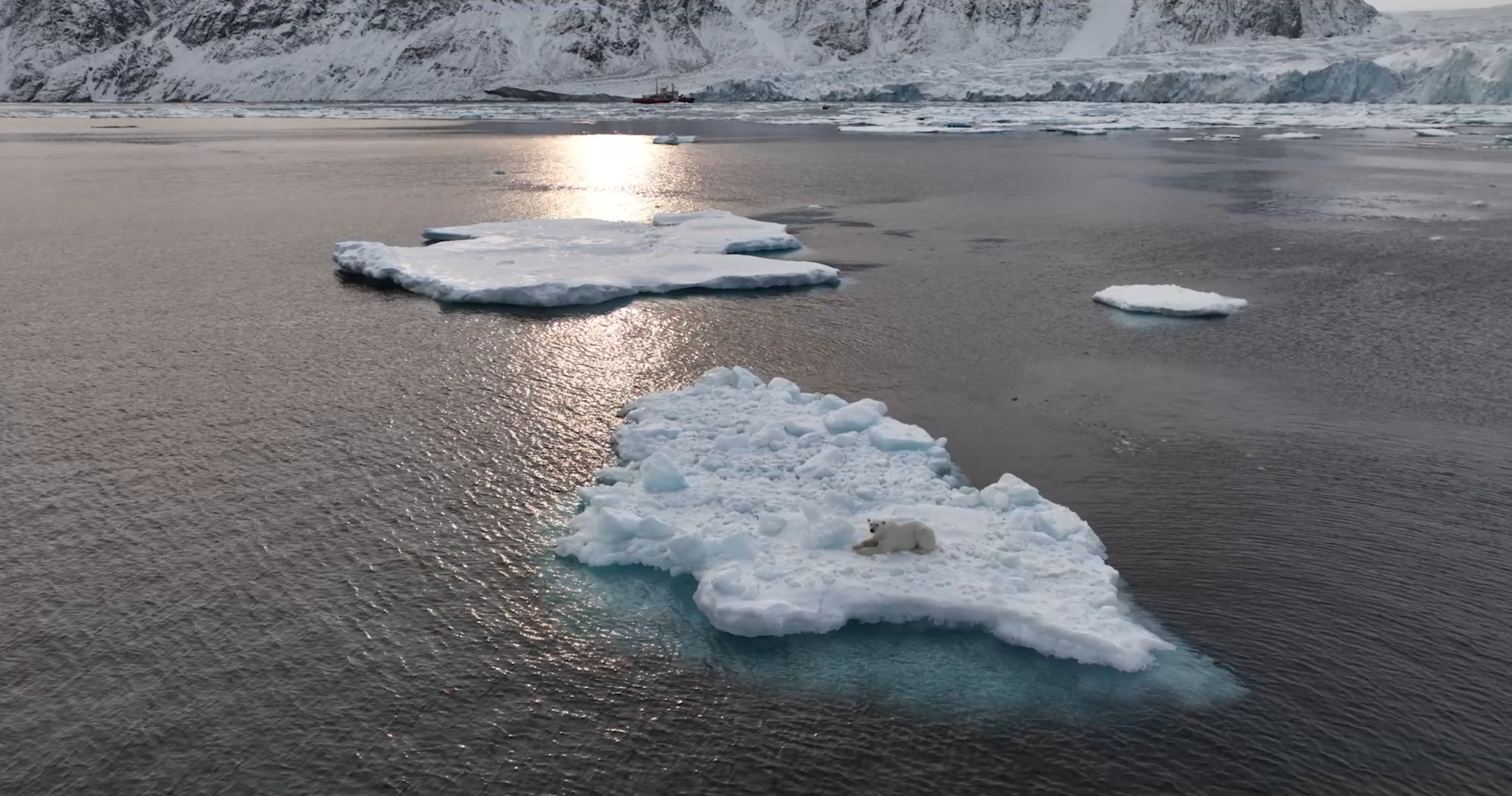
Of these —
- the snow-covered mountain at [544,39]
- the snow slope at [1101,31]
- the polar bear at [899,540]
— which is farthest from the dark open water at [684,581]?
the snow slope at [1101,31]

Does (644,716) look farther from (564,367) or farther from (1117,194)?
(1117,194)

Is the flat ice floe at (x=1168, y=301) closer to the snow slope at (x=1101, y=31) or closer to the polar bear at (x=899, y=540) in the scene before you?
the polar bear at (x=899, y=540)

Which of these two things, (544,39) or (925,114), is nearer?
(925,114)

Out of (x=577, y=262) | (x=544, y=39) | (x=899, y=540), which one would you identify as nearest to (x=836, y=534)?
(x=899, y=540)

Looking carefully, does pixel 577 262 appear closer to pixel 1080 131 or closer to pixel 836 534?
pixel 836 534

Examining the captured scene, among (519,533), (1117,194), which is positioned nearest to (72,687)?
(519,533)

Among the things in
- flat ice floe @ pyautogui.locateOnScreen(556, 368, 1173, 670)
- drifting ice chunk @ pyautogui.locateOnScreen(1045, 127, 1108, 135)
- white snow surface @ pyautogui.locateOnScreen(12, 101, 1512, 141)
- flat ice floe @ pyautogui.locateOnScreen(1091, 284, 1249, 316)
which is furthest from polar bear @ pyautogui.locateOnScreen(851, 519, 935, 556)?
white snow surface @ pyautogui.locateOnScreen(12, 101, 1512, 141)

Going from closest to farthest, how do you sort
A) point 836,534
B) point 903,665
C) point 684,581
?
1. point 903,665
2. point 684,581
3. point 836,534

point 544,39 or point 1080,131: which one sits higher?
point 544,39
